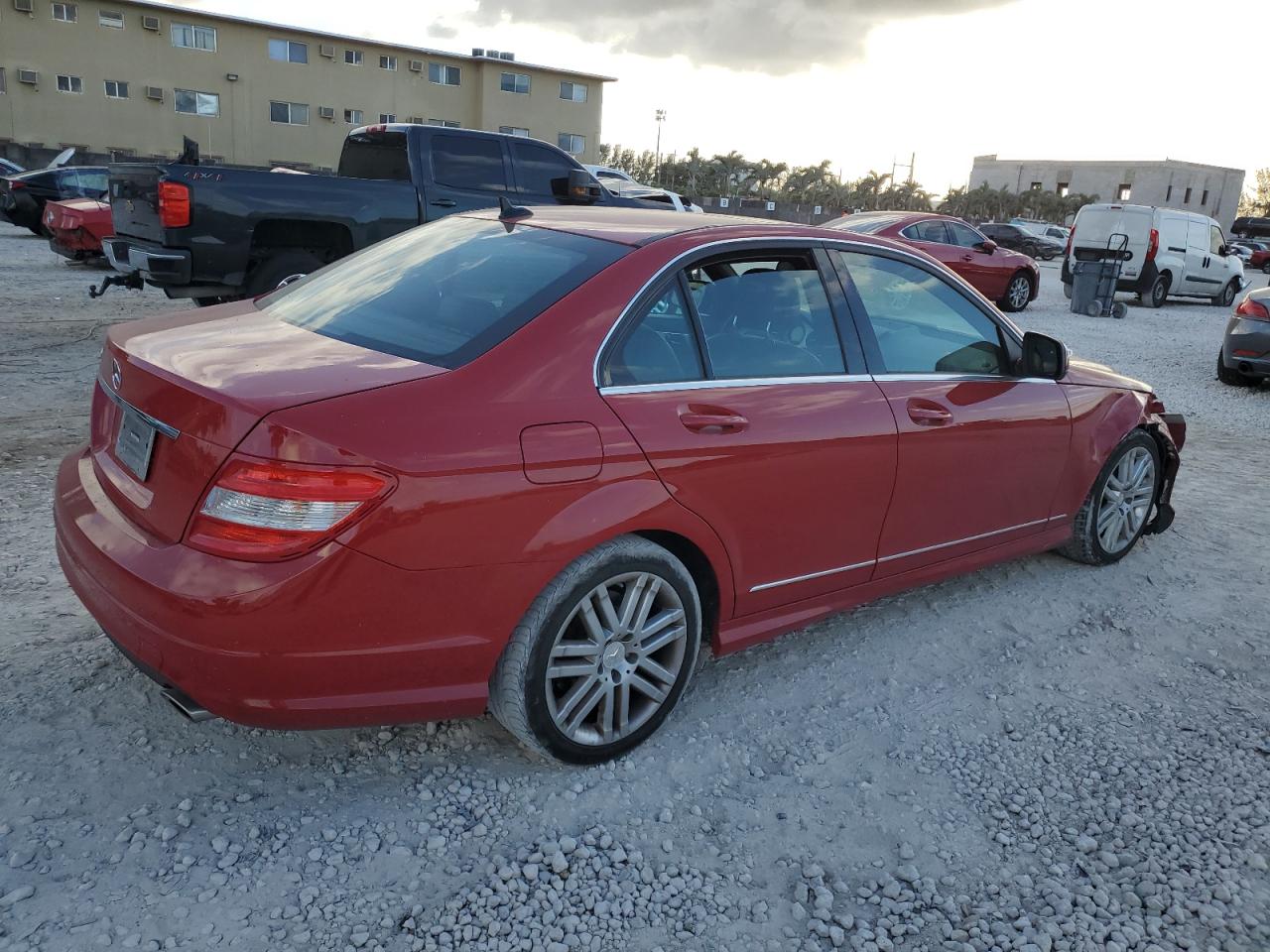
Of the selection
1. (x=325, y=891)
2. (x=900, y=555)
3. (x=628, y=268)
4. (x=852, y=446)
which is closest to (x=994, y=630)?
(x=900, y=555)

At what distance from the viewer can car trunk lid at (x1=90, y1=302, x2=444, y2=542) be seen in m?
2.41

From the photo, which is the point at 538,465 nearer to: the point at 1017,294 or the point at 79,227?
the point at 79,227

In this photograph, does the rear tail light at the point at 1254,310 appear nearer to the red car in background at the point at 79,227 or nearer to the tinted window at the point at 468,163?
the tinted window at the point at 468,163

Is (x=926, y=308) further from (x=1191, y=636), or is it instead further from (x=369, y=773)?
(x=369, y=773)

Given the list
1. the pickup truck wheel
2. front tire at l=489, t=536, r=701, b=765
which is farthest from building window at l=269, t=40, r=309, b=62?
front tire at l=489, t=536, r=701, b=765

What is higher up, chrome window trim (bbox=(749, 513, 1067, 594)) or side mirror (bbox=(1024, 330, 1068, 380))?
side mirror (bbox=(1024, 330, 1068, 380))

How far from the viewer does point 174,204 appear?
7.31m

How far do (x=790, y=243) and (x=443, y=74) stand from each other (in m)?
46.4

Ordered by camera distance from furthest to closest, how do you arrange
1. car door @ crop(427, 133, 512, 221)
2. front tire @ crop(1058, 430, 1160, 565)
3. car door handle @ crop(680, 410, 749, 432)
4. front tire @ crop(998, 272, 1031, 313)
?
front tire @ crop(998, 272, 1031, 313)
car door @ crop(427, 133, 512, 221)
front tire @ crop(1058, 430, 1160, 565)
car door handle @ crop(680, 410, 749, 432)

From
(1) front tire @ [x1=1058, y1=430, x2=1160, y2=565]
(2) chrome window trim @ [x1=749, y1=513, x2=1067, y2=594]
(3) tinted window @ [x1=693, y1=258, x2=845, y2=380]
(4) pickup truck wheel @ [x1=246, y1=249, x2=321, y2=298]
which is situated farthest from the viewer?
(4) pickup truck wheel @ [x1=246, y1=249, x2=321, y2=298]

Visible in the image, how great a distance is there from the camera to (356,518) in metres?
2.33

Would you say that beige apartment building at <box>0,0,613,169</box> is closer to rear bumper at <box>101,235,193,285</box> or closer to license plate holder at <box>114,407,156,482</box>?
rear bumper at <box>101,235,193,285</box>

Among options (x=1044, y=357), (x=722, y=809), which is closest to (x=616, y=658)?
(x=722, y=809)

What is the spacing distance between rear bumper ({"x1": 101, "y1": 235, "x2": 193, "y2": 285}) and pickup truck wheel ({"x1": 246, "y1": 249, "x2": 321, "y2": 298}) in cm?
49
